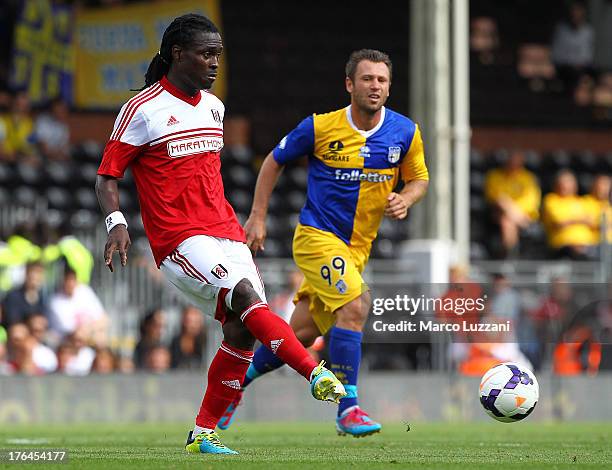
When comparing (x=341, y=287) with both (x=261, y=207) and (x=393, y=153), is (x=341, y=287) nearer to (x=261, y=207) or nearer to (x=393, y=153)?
(x=261, y=207)

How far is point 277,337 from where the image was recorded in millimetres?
7340

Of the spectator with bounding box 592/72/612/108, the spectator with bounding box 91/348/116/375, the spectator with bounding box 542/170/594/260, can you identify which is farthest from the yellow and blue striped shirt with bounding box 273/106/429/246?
the spectator with bounding box 592/72/612/108

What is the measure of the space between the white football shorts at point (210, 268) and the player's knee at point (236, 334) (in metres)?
0.06

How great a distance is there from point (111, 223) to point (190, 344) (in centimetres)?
663

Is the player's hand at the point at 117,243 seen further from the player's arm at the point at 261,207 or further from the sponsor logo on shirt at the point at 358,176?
the sponsor logo on shirt at the point at 358,176

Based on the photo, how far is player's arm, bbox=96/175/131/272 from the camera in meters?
7.25

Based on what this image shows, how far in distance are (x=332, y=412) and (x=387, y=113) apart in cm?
501

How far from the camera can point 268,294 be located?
13883mm

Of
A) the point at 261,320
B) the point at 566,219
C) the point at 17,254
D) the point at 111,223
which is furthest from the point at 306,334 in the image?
the point at 566,219

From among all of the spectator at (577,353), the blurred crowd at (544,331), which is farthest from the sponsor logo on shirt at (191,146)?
the spectator at (577,353)

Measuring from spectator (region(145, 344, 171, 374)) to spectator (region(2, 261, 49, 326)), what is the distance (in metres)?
1.05

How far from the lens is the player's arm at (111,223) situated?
7.25 m

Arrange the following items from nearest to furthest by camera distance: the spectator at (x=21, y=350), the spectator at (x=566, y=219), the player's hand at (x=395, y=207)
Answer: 1. the player's hand at (x=395, y=207)
2. the spectator at (x=21, y=350)
3. the spectator at (x=566, y=219)

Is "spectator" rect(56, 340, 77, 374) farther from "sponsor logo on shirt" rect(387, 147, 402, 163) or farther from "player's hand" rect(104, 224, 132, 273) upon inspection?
"player's hand" rect(104, 224, 132, 273)
